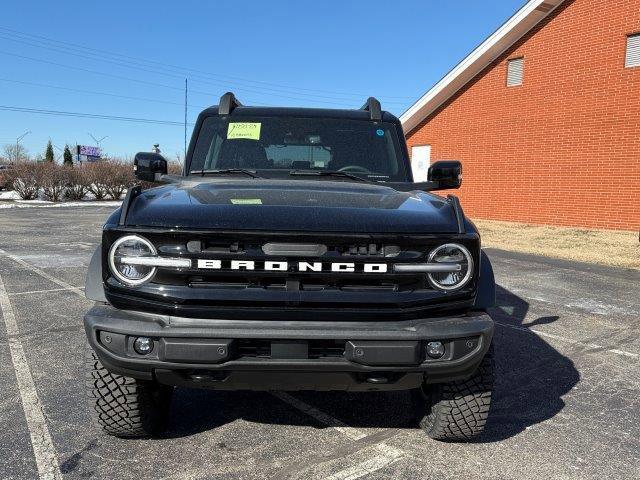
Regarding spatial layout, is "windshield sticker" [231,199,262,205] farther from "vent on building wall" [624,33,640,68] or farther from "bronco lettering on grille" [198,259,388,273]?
"vent on building wall" [624,33,640,68]

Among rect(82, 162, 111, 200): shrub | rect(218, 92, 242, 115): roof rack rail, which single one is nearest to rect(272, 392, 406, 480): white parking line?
rect(218, 92, 242, 115): roof rack rail

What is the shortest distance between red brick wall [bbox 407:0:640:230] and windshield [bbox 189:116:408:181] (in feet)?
38.3

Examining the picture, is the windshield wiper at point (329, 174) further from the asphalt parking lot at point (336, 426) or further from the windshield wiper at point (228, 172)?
the asphalt parking lot at point (336, 426)

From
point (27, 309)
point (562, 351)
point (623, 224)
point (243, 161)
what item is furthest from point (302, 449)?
point (623, 224)

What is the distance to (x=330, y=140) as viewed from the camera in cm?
411

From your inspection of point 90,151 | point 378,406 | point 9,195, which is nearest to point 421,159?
point 378,406

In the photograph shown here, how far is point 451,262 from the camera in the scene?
8.12 ft

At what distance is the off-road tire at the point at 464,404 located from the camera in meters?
2.81

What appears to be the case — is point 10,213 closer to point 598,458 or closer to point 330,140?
point 330,140

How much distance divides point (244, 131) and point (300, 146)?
17.1 inches

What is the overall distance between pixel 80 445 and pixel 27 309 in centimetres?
351

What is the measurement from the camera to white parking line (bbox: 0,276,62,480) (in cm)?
267

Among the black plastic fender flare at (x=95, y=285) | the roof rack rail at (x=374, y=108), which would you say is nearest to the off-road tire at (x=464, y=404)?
the black plastic fender flare at (x=95, y=285)

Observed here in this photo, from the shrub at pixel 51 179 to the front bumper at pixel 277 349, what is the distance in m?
26.8
